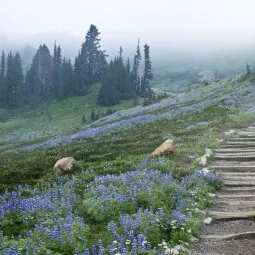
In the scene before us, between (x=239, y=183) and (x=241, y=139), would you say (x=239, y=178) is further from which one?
(x=241, y=139)

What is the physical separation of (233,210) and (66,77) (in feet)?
345

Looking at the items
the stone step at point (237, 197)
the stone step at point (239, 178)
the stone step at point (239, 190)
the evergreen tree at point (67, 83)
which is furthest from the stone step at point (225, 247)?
the evergreen tree at point (67, 83)

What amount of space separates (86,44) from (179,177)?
4320 inches

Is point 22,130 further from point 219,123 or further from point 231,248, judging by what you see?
point 231,248

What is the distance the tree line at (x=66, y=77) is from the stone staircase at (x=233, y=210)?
87470 mm

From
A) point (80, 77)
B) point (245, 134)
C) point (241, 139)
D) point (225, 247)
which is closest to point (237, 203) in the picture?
point (225, 247)

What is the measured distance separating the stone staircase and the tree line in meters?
87.5

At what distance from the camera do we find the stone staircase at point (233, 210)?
884 centimetres

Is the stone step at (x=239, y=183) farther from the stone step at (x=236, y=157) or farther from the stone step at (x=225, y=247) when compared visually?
the stone step at (x=225, y=247)

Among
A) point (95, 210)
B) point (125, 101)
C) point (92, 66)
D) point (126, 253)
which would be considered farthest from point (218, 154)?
point (92, 66)

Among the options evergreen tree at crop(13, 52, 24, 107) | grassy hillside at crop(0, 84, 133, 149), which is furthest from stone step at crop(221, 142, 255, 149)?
evergreen tree at crop(13, 52, 24, 107)

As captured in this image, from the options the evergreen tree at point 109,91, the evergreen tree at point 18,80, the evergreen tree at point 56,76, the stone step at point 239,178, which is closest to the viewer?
the stone step at point 239,178

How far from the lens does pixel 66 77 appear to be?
113 m

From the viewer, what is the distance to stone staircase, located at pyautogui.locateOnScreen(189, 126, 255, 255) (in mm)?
8836
